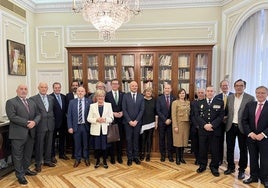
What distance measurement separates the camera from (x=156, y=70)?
454cm

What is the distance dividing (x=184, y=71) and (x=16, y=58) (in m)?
3.39

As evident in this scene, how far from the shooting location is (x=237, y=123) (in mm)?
3391

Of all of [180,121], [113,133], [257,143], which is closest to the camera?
[257,143]

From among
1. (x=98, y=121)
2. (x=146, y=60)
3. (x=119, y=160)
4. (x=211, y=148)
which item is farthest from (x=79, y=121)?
(x=211, y=148)

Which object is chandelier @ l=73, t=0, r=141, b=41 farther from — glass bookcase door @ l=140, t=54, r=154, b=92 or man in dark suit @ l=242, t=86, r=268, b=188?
man in dark suit @ l=242, t=86, r=268, b=188

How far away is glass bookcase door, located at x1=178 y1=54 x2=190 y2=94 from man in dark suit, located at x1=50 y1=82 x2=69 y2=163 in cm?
235

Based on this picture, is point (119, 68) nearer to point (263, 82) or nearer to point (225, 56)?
point (225, 56)

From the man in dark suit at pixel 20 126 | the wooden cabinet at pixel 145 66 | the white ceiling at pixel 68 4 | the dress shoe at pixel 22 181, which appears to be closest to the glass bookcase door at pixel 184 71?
the wooden cabinet at pixel 145 66

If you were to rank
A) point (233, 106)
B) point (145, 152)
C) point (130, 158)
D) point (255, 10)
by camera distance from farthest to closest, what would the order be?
point (145, 152), point (130, 158), point (255, 10), point (233, 106)

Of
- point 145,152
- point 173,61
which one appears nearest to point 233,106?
point 173,61

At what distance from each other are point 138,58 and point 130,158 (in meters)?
1.98

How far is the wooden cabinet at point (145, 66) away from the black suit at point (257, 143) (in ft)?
4.46

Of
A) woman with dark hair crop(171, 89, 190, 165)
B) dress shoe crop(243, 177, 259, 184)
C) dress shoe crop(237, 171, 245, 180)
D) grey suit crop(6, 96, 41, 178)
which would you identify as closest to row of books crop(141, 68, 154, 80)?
woman with dark hair crop(171, 89, 190, 165)

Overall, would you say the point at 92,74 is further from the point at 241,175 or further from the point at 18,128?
the point at 241,175
